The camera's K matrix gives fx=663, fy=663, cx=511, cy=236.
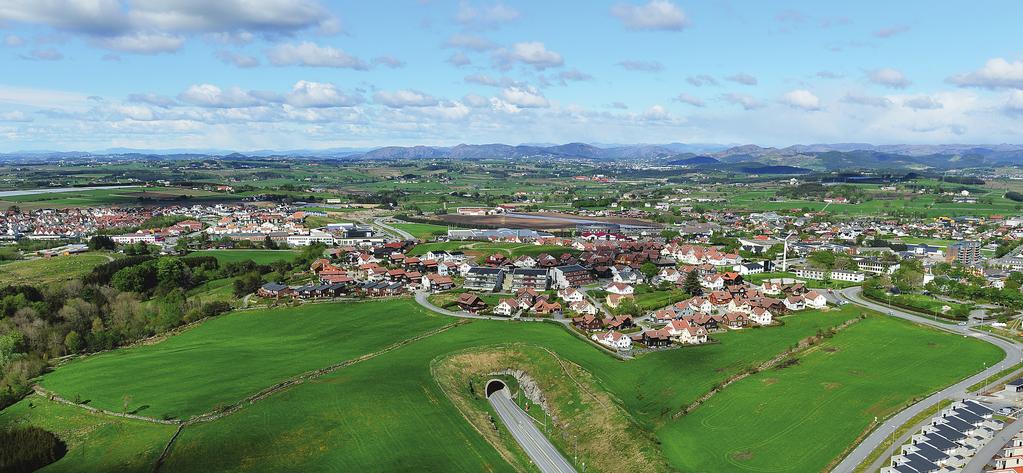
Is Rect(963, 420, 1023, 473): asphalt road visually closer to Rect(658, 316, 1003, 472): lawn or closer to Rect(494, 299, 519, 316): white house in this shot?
Rect(658, 316, 1003, 472): lawn

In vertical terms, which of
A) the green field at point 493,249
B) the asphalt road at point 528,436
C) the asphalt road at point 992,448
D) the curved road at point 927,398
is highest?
the asphalt road at point 992,448

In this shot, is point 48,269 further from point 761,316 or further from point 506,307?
point 761,316

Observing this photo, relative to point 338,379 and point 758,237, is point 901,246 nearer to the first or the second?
point 758,237

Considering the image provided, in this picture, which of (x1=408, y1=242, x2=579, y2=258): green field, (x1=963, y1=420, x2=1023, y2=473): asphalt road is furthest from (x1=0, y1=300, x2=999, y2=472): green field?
(x1=408, y1=242, x2=579, y2=258): green field

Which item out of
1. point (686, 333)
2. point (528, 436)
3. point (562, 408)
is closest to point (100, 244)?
point (562, 408)

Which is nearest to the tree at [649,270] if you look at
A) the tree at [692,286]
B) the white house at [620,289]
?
the tree at [692,286]

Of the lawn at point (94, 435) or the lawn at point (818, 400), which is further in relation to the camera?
the lawn at point (818, 400)

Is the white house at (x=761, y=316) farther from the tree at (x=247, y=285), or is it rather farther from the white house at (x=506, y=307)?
the tree at (x=247, y=285)

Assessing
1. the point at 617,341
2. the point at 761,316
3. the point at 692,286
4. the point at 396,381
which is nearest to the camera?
the point at 396,381
